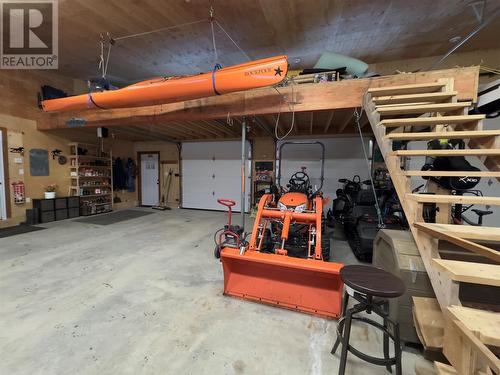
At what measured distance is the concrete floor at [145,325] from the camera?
1.53m

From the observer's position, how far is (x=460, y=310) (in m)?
1.19

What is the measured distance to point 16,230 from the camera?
4.79 meters

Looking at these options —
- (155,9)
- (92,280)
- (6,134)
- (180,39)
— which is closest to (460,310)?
(92,280)

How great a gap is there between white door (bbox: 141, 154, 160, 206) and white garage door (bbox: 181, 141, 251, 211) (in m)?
1.23

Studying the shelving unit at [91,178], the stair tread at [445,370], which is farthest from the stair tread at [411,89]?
the shelving unit at [91,178]

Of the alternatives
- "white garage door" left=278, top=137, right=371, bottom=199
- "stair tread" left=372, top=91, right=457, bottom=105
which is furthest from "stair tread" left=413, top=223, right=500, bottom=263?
"white garage door" left=278, top=137, right=371, bottom=199

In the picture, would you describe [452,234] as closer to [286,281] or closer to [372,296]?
[372,296]

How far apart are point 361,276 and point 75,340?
222cm

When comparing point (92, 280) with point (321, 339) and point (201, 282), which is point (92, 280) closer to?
point (201, 282)

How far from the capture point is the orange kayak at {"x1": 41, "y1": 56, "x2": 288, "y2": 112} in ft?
8.89

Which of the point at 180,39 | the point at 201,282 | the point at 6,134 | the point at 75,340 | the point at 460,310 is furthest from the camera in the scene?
the point at 6,134

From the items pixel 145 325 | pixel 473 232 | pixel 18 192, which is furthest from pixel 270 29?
pixel 18 192

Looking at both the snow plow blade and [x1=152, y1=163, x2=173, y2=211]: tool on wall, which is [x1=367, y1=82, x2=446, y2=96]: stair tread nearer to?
the snow plow blade

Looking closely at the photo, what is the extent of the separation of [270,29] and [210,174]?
4.92 metres
